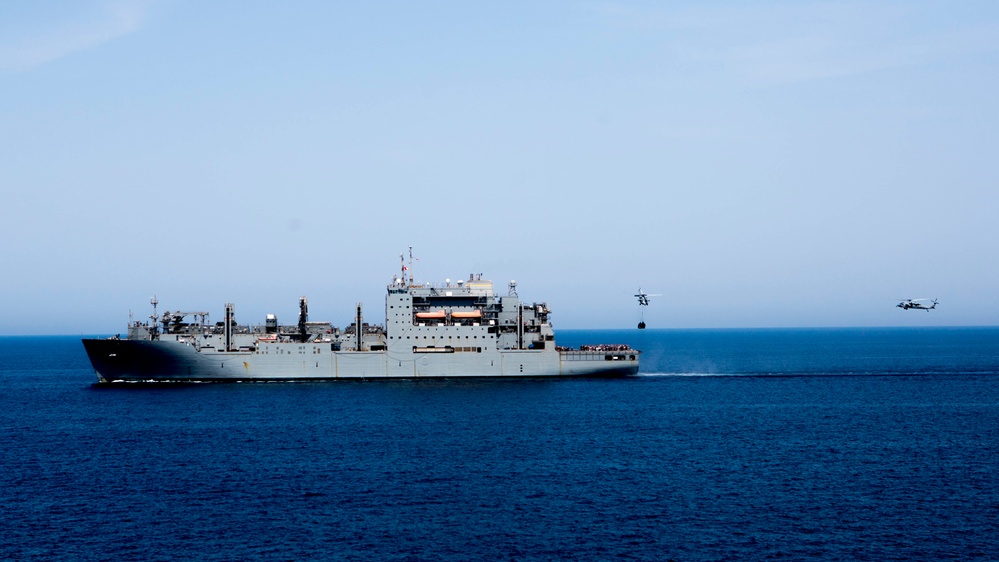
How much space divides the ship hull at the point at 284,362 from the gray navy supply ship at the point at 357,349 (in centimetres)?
8

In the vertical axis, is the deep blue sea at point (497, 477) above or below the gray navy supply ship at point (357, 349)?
below

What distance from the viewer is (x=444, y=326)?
253 ft

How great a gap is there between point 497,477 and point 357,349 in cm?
4065

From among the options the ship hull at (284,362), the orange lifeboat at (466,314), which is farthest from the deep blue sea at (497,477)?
the orange lifeboat at (466,314)

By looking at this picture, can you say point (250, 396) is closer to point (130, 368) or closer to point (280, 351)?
point (280, 351)

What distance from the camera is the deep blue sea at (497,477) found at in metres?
29.8

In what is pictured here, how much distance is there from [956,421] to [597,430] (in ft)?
74.8

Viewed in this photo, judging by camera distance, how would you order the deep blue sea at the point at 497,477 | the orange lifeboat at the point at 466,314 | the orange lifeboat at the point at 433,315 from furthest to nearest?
the orange lifeboat at the point at 466,314 < the orange lifeboat at the point at 433,315 < the deep blue sea at the point at 497,477

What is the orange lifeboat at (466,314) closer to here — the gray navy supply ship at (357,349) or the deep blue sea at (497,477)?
the gray navy supply ship at (357,349)

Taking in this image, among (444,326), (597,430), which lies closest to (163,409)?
(444,326)

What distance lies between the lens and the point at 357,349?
78125mm

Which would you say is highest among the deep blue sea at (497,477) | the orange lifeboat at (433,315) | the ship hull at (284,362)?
the orange lifeboat at (433,315)

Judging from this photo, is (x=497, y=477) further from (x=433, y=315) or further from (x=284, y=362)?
(x=284, y=362)

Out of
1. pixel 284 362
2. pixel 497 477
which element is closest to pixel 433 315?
pixel 284 362
